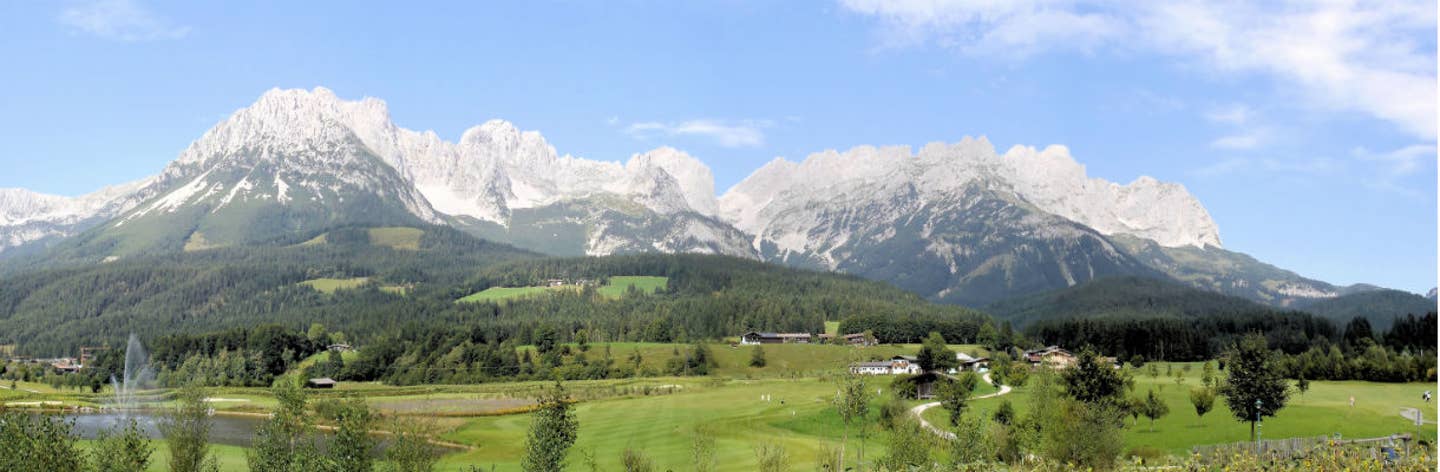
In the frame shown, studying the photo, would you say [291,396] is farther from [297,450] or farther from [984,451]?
[984,451]

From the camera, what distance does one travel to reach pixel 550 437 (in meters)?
65.5

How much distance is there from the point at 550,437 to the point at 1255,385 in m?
63.9

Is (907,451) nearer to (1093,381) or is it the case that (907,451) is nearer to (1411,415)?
(1093,381)

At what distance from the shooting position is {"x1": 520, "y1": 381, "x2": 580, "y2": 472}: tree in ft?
208

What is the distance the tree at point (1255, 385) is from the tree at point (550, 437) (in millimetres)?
59578

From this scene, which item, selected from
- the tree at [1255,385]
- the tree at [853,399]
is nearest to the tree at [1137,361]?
the tree at [1255,385]

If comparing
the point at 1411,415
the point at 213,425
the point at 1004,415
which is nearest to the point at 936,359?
the point at 1004,415

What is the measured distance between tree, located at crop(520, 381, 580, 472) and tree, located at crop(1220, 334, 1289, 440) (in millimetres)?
59578

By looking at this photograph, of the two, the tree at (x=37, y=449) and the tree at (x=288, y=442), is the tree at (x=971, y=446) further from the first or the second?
the tree at (x=37, y=449)

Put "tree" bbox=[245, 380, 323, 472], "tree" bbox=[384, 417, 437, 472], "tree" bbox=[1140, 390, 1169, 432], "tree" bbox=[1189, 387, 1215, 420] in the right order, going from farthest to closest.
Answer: "tree" bbox=[1140, 390, 1169, 432] → "tree" bbox=[1189, 387, 1215, 420] → "tree" bbox=[384, 417, 437, 472] → "tree" bbox=[245, 380, 323, 472]

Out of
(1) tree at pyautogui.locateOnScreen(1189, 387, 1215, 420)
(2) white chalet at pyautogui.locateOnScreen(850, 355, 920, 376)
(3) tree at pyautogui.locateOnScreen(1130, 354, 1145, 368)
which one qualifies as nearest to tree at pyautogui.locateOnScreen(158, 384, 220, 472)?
(1) tree at pyautogui.locateOnScreen(1189, 387, 1215, 420)

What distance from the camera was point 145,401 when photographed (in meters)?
160

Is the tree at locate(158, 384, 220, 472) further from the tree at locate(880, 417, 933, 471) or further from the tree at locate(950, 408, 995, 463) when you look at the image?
the tree at locate(950, 408, 995, 463)

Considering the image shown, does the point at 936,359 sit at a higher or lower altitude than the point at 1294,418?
higher
